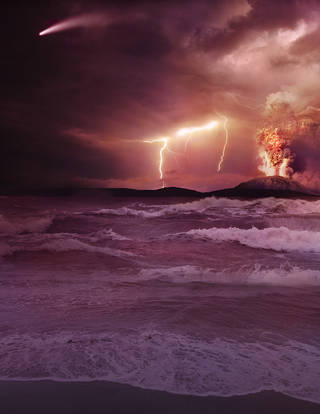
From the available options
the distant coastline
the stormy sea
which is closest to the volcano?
the distant coastline

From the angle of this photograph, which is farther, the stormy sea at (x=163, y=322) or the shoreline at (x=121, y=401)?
the stormy sea at (x=163, y=322)

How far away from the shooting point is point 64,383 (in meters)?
1.54

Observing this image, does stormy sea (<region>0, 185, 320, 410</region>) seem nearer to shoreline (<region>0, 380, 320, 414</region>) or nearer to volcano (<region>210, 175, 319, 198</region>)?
shoreline (<region>0, 380, 320, 414</region>)

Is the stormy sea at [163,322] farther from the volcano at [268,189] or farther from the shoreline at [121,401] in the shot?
the volcano at [268,189]

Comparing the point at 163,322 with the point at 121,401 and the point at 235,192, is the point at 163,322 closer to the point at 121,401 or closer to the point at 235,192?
the point at 121,401

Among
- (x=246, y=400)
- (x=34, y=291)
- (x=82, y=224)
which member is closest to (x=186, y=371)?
(x=246, y=400)

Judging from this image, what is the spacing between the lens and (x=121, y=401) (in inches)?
55.3

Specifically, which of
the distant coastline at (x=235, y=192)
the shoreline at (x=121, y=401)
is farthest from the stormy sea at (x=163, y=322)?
the distant coastline at (x=235, y=192)

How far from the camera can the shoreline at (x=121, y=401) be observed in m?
1.35

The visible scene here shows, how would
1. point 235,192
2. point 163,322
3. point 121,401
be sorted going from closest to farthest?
point 121,401
point 163,322
point 235,192

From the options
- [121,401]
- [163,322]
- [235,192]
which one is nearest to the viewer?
[121,401]

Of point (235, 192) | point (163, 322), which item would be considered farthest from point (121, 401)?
point (235, 192)

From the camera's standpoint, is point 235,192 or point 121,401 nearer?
point 121,401

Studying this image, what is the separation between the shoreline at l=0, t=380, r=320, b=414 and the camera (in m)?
1.35
